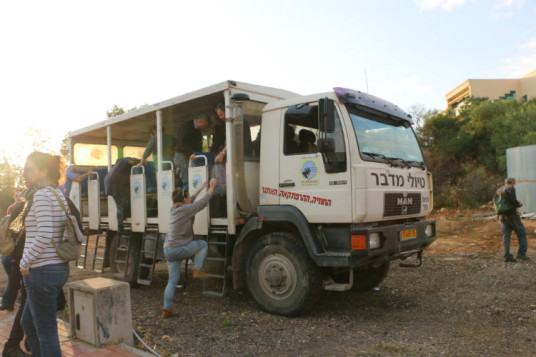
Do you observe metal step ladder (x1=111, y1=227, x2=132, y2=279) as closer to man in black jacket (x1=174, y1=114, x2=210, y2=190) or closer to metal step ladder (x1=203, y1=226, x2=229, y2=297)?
man in black jacket (x1=174, y1=114, x2=210, y2=190)

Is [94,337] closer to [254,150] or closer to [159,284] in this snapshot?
[254,150]

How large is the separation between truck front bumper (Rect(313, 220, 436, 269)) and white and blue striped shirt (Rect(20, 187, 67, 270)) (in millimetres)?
2837

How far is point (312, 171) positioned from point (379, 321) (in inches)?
80.1

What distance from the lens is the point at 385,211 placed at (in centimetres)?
526

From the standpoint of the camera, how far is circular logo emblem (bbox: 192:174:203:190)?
20.4 feet

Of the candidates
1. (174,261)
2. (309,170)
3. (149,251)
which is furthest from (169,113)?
(309,170)

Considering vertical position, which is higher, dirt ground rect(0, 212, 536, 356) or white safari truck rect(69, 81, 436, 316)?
white safari truck rect(69, 81, 436, 316)

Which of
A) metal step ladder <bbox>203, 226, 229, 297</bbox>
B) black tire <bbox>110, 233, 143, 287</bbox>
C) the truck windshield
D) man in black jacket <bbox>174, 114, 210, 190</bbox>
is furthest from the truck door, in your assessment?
black tire <bbox>110, 233, 143, 287</bbox>

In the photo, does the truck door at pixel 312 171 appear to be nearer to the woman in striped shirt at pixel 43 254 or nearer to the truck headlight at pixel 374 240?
A: the truck headlight at pixel 374 240

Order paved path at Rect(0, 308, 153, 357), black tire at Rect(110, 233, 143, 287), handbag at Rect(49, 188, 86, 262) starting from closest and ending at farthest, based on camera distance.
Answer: handbag at Rect(49, 188, 86, 262) → paved path at Rect(0, 308, 153, 357) → black tire at Rect(110, 233, 143, 287)

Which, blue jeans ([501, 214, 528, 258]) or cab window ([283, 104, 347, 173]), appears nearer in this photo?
cab window ([283, 104, 347, 173])

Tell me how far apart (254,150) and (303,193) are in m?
1.17

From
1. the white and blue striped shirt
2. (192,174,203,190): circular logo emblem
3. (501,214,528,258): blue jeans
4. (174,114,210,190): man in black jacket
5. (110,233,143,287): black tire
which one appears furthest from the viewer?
(501,214,528,258): blue jeans

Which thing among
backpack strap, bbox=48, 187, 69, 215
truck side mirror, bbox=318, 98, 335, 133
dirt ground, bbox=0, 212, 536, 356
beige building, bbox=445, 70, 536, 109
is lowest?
dirt ground, bbox=0, 212, 536, 356
